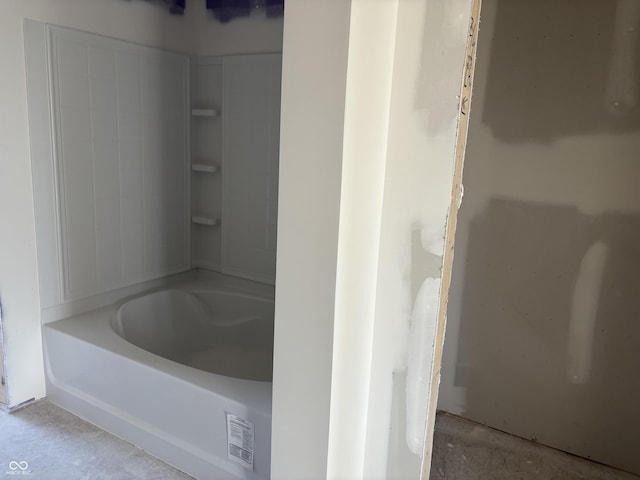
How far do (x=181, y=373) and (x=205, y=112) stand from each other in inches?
56.1

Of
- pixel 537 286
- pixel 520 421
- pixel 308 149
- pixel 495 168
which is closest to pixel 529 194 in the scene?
pixel 495 168

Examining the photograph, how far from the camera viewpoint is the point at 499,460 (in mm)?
2004

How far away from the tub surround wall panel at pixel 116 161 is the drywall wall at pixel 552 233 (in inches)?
59.8

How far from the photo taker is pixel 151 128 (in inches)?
99.0

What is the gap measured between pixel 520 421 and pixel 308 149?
172 cm

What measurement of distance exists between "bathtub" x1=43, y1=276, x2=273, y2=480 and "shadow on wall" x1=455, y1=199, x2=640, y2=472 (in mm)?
1029

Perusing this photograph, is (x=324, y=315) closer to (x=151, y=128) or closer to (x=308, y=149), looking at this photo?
(x=308, y=149)

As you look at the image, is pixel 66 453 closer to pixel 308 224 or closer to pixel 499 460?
pixel 308 224

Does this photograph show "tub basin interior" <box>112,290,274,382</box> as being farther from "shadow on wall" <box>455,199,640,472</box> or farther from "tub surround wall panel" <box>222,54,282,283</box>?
"shadow on wall" <box>455,199,640,472</box>

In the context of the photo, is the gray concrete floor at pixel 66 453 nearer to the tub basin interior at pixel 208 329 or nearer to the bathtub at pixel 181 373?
the bathtub at pixel 181 373

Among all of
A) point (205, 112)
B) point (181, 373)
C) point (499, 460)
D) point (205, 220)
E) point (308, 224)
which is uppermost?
point (205, 112)

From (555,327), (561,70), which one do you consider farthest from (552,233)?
(561,70)

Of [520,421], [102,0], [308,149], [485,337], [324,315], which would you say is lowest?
[520,421]

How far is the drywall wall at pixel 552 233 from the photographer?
1.87 meters
